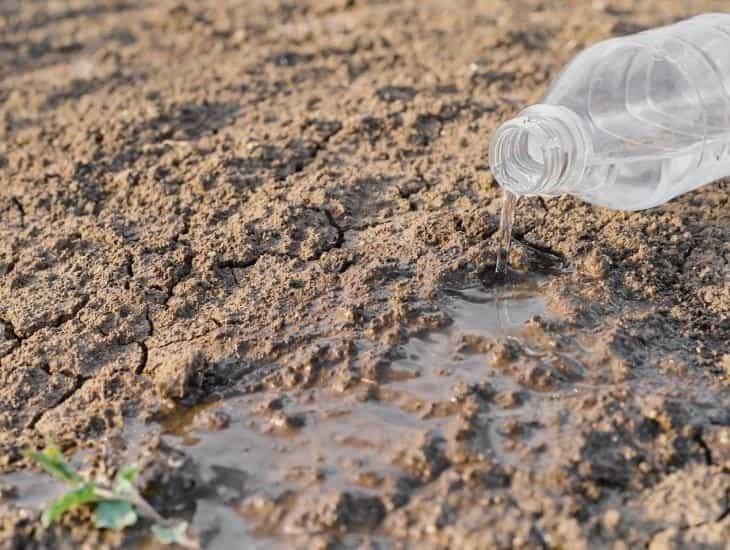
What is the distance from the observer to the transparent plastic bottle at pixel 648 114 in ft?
11.5

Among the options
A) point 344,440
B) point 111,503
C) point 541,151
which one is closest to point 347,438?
point 344,440

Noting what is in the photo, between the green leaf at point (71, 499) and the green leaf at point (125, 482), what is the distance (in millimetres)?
62

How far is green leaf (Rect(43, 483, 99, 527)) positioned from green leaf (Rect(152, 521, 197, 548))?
188mm

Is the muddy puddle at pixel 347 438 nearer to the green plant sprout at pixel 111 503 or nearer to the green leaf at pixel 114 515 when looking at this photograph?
the green plant sprout at pixel 111 503

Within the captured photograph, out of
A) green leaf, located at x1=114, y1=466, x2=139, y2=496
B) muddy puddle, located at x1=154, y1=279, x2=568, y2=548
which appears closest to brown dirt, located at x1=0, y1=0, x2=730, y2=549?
muddy puddle, located at x1=154, y1=279, x2=568, y2=548

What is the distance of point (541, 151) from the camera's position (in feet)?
10.3

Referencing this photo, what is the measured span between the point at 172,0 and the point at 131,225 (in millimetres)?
2914

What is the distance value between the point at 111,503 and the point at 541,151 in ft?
5.68

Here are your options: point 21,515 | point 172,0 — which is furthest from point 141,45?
point 21,515

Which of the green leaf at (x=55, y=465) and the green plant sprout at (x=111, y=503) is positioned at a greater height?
the green leaf at (x=55, y=465)

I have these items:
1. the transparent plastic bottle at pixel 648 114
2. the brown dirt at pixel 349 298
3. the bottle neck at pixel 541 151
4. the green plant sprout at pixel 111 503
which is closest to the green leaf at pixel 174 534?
the green plant sprout at pixel 111 503

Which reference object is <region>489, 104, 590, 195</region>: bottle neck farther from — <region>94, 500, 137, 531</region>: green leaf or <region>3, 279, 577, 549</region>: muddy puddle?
<region>94, 500, 137, 531</region>: green leaf

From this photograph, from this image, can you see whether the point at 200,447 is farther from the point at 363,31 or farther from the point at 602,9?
the point at 602,9

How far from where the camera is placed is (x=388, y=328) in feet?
10.3
